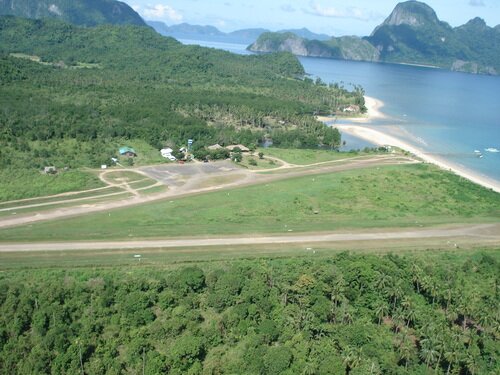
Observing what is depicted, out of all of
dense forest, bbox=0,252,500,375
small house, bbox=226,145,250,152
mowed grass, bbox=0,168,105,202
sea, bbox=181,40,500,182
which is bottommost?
dense forest, bbox=0,252,500,375

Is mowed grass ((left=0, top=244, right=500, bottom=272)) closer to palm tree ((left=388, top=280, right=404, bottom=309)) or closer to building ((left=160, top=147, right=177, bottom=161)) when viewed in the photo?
palm tree ((left=388, top=280, right=404, bottom=309))

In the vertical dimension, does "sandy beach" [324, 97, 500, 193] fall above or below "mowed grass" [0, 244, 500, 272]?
above

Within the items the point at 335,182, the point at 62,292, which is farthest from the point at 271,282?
the point at 335,182

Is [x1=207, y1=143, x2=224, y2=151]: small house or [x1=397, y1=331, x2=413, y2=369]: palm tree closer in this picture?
[x1=397, y1=331, x2=413, y2=369]: palm tree

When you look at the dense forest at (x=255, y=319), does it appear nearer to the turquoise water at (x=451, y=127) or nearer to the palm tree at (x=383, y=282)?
the palm tree at (x=383, y=282)

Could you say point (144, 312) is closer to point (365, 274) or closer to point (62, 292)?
point (62, 292)

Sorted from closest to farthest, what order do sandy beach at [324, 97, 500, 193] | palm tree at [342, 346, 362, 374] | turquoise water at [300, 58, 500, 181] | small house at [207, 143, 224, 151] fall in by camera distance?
palm tree at [342, 346, 362, 374] < sandy beach at [324, 97, 500, 193] < small house at [207, 143, 224, 151] < turquoise water at [300, 58, 500, 181]

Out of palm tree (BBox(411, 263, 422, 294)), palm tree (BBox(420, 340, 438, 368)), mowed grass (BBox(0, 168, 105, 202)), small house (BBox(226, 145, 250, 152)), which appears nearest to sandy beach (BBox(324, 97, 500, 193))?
small house (BBox(226, 145, 250, 152))
